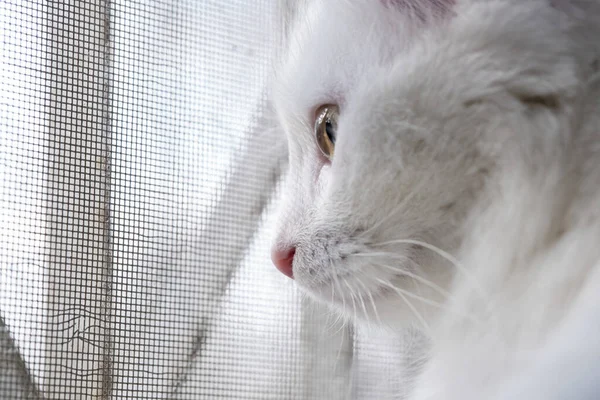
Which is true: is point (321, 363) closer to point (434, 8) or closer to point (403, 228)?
point (403, 228)

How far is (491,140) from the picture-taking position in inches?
26.8

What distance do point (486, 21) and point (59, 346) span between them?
2.02 ft

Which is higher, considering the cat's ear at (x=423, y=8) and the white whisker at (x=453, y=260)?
the cat's ear at (x=423, y=8)

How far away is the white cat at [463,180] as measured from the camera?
2.19 ft

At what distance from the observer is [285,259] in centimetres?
84

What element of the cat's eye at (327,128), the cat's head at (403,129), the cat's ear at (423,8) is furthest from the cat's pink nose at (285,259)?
the cat's ear at (423,8)

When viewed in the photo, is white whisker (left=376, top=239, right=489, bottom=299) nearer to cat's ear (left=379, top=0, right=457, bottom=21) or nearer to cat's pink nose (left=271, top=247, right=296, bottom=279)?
cat's pink nose (left=271, top=247, right=296, bottom=279)

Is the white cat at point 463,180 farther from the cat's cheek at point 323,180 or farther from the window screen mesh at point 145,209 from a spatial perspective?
the window screen mesh at point 145,209

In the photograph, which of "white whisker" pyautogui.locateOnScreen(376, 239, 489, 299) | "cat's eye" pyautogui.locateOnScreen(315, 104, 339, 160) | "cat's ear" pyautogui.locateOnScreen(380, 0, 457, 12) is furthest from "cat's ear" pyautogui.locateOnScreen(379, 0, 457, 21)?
"white whisker" pyautogui.locateOnScreen(376, 239, 489, 299)

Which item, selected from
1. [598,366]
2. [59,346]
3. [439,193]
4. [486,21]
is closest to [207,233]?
[59,346]

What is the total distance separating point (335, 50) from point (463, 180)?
246 millimetres

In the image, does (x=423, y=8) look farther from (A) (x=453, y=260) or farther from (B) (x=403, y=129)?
(A) (x=453, y=260)

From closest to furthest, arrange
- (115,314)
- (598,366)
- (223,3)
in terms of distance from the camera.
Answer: (598,366) → (115,314) → (223,3)

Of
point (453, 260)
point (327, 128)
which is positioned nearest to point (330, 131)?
point (327, 128)
